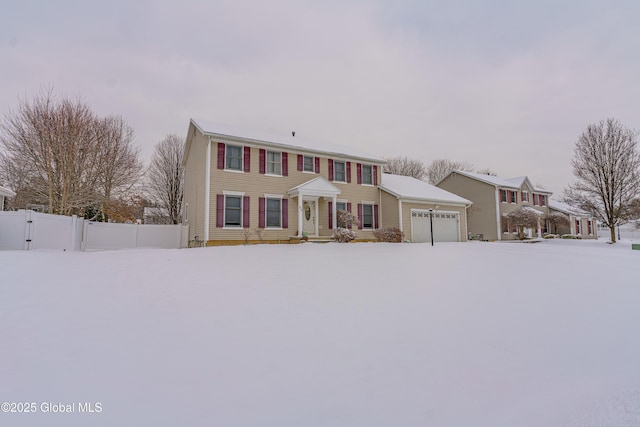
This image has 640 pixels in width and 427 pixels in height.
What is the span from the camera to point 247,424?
85.4 inches

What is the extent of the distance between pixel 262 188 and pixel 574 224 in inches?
1270

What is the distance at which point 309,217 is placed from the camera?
53.2ft

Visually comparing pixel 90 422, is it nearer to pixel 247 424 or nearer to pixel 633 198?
pixel 247 424

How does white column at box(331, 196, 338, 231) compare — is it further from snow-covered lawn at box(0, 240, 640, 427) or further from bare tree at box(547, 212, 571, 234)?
bare tree at box(547, 212, 571, 234)

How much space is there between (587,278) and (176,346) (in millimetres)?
8163

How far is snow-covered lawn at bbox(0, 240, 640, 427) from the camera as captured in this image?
7.77 ft

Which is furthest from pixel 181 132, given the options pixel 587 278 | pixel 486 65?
pixel 587 278

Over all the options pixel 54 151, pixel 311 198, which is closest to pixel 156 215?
pixel 54 151

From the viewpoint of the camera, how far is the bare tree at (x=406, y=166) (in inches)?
1566

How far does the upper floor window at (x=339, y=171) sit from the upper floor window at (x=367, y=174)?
53.6 inches

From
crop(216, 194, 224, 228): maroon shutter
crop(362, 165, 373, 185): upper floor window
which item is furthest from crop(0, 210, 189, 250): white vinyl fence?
crop(362, 165, 373, 185): upper floor window

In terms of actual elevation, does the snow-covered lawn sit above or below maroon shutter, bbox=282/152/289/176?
below

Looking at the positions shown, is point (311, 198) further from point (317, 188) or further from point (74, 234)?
point (74, 234)

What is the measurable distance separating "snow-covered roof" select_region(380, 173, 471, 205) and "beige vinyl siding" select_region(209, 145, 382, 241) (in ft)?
9.24
